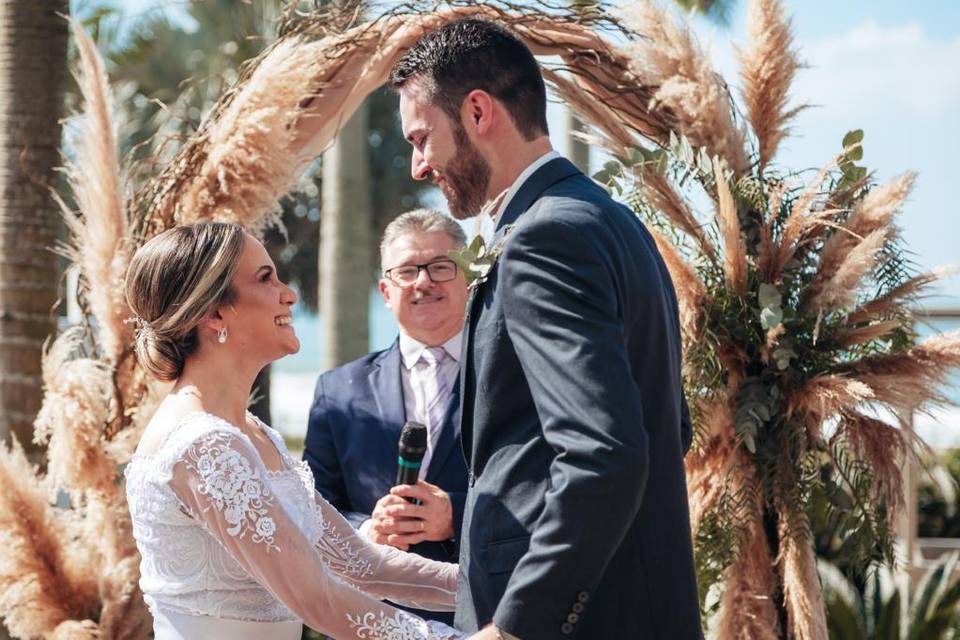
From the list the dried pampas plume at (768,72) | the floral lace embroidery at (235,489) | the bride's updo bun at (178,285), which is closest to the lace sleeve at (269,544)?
the floral lace embroidery at (235,489)

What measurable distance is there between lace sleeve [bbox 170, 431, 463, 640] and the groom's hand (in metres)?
0.71

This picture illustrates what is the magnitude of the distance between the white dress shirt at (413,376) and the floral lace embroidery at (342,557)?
2.60 ft

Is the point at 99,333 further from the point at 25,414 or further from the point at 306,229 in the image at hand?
the point at 306,229

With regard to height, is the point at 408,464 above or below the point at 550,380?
below

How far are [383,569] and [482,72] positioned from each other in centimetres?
136

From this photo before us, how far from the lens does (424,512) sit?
327 centimetres

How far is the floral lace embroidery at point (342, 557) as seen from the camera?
10.0ft

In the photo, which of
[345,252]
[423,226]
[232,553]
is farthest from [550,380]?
[345,252]

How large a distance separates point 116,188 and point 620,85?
176 cm

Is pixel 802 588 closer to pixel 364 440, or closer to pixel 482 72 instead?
pixel 364 440

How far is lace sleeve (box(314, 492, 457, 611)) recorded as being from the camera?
118 inches

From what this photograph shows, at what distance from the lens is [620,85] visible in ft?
12.2

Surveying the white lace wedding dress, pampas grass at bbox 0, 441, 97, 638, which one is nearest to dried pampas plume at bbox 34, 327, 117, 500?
pampas grass at bbox 0, 441, 97, 638

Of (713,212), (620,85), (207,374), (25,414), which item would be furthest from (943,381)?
(25,414)
